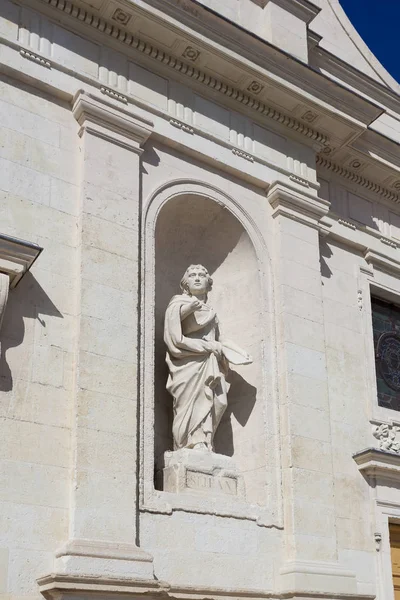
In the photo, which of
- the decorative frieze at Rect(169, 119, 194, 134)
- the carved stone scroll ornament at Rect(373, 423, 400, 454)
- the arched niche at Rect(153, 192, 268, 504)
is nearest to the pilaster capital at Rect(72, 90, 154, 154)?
the decorative frieze at Rect(169, 119, 194, 134)

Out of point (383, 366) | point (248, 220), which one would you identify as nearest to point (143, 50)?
point (248, 220)

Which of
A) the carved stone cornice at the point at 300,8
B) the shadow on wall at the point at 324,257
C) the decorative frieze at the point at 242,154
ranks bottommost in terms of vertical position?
the shadow on wall at the point at 324,257

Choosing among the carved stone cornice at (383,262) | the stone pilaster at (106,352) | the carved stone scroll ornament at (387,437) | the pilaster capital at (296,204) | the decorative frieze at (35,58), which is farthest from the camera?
the carved stone cornice at (383,262)

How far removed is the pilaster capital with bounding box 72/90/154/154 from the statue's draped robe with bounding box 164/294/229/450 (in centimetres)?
191

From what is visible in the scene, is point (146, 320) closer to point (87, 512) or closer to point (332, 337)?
point (87, 512)

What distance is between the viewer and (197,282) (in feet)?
36.2

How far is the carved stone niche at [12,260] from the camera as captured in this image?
8.88m

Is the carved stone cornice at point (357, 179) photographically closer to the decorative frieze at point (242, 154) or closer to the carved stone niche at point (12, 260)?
the decorative frieze at point (242, 154)

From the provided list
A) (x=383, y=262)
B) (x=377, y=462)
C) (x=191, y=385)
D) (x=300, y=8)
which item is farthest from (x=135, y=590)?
(x=300, y=8)

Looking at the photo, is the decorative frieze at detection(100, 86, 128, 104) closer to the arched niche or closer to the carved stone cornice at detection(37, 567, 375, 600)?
the arched niche

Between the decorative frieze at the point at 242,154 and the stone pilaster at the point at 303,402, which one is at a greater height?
the decorative frieze at the point at 242,154

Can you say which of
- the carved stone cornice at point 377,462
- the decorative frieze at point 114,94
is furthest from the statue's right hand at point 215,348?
the decorative frieze at point 114,94

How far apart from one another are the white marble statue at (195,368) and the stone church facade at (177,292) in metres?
0.36

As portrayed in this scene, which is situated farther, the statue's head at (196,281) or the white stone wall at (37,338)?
the statue's head at (196,281)
